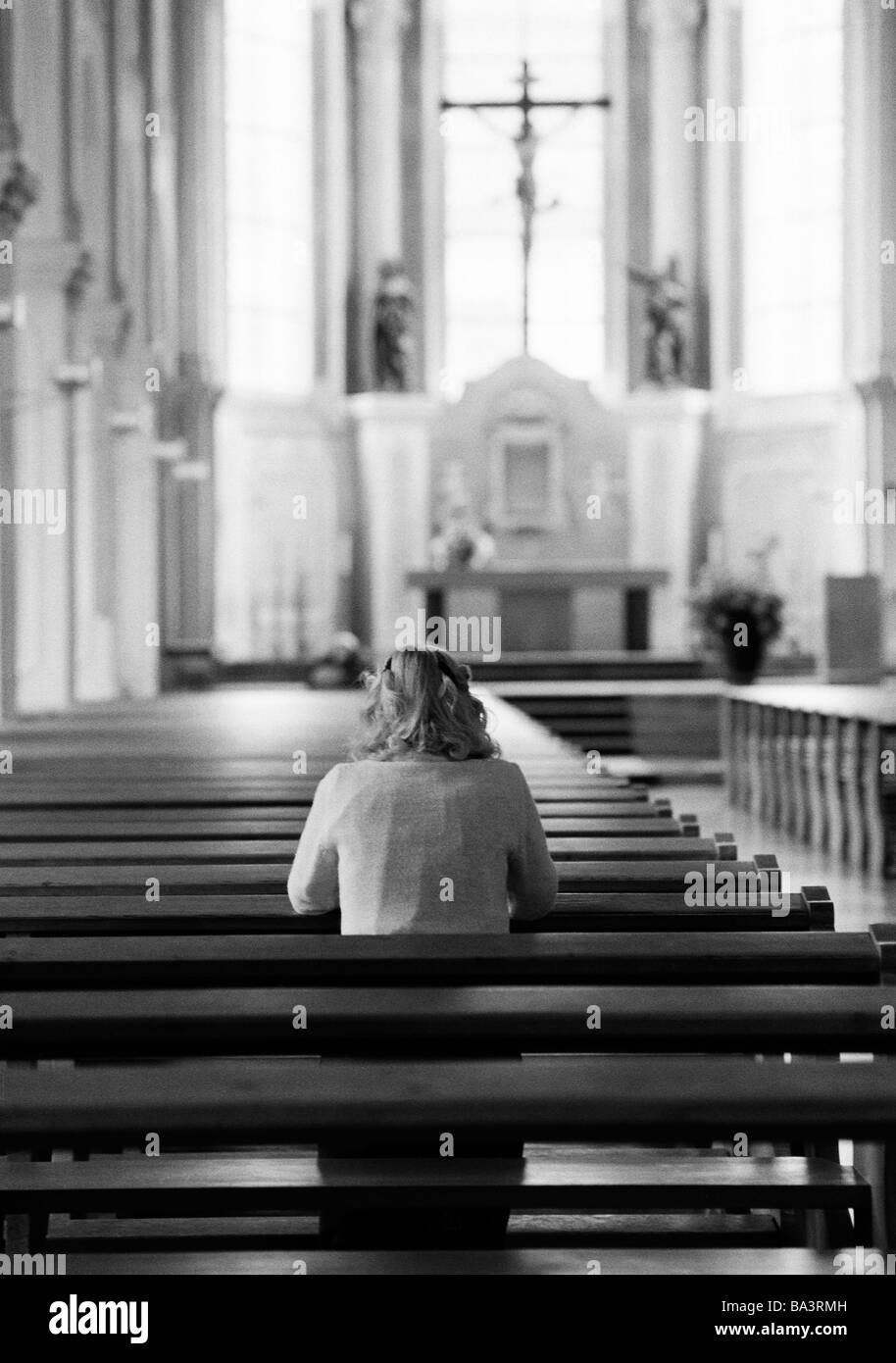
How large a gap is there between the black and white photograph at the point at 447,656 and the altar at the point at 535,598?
5cm

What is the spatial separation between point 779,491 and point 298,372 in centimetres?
508

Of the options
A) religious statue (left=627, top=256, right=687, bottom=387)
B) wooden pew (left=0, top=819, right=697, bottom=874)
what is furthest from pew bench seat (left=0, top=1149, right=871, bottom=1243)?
religious statue (left=627, top=256, right=687, bottom=387)

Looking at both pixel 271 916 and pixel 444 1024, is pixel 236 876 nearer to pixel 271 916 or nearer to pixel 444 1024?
pixel 271 916

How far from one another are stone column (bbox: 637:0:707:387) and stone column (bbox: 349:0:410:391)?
268 centimetres

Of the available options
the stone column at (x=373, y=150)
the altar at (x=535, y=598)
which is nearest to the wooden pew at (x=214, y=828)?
the altar at (x=535, y=598)

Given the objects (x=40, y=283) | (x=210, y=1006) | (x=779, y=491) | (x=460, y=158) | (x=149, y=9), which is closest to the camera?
(x=210, y=1006)

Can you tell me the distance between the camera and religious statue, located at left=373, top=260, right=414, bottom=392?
20.3 meters

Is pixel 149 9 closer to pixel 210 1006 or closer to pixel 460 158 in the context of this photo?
pixel 460 158

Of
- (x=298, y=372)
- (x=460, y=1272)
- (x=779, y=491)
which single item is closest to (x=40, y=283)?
(x=298, y=372)

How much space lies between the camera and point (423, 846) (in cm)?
287

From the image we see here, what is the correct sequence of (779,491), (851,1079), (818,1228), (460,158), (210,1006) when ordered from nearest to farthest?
(851,1079) < (210,1006) < (818,1228) < (779,491) < (460,158)

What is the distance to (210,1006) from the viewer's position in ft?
7.24

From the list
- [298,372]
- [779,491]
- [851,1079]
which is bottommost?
[851,1079]

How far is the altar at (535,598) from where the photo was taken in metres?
17.5
